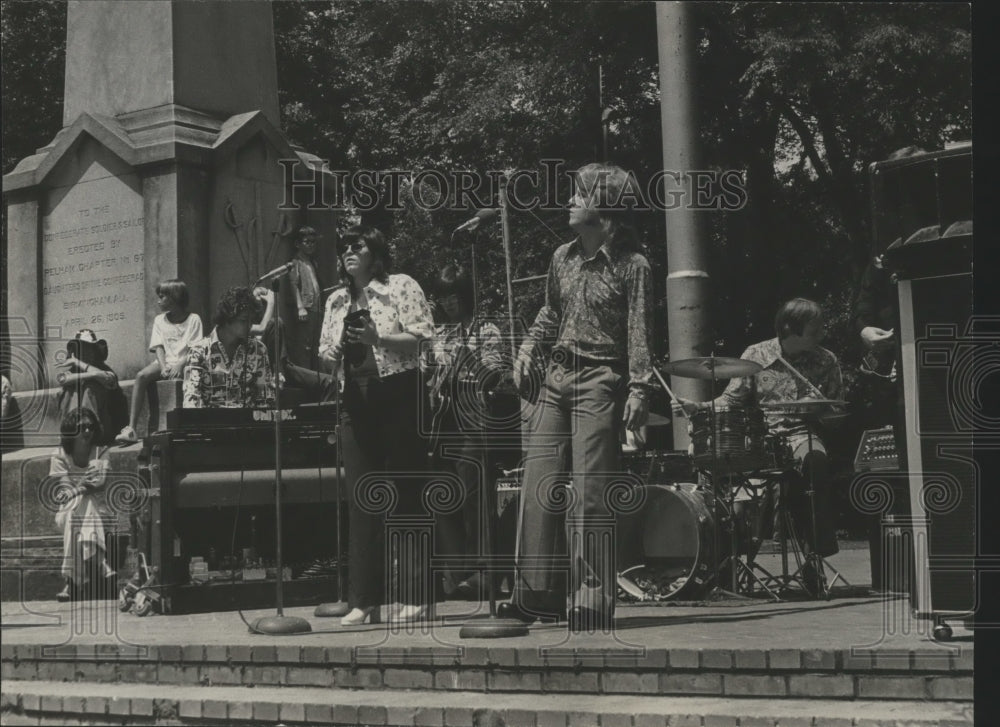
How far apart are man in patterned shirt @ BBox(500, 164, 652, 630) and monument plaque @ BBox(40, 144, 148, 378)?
4271 mm

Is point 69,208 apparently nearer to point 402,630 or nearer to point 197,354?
point 197,354

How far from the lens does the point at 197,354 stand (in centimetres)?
987

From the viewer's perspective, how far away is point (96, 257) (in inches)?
437

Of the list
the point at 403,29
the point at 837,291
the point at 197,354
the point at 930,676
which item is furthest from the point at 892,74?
the point at 930,676

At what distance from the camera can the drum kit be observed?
28.5 ft

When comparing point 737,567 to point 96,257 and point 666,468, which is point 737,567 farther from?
point 96,257

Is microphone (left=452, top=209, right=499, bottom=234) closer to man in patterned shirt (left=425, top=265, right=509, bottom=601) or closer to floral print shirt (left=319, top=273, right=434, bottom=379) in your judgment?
floral print shirt (left=319, top=273, right=434, bottom=379)

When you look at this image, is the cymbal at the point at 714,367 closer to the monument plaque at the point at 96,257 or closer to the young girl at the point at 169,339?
the young girl at the point at 169,339

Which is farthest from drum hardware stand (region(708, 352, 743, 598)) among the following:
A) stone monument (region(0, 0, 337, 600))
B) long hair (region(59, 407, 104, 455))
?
long hair (region(59, 407, 104, 455))

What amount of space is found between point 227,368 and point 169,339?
0.63 meters

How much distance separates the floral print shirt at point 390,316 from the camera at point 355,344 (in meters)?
0.07

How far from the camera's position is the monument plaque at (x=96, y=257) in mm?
10805
